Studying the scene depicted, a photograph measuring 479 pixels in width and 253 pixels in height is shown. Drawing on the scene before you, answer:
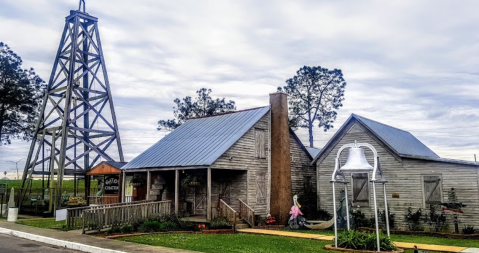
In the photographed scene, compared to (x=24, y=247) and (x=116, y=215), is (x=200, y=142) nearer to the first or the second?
(x=116, y=215)

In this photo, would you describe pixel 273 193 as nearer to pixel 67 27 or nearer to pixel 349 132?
pixel 349 132

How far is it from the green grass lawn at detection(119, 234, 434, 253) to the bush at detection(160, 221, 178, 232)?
1120 millimetres

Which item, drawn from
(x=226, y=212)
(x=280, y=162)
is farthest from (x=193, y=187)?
(x=280, y=162)

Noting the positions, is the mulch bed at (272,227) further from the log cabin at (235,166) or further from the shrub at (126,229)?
the shrub at (126,229)

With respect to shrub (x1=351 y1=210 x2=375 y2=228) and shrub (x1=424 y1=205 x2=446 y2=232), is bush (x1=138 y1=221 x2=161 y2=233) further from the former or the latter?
shrub (x1=424 y1=205 x2=446 y2=232)

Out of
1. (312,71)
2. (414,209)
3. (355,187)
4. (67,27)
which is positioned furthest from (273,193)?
(312,71)

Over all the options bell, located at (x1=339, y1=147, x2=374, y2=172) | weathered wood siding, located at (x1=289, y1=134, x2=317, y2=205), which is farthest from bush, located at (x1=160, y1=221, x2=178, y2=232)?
weathered wood siding, located at (x1=289, y1=134, x2=317, y2=205)

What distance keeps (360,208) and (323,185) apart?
8.96 feet

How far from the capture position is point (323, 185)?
78.7 feet

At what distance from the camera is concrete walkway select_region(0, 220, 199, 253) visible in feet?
43.5

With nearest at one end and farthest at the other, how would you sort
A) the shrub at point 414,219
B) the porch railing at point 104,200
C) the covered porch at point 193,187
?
the shrub at point 414,219, the covered porch at point 193,187, the porch railing at point 104,200

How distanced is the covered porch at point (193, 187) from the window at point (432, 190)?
28.9ft

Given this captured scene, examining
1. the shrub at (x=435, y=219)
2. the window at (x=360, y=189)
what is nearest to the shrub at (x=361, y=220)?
the window at (x=360, y=189)

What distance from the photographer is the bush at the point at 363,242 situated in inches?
503
